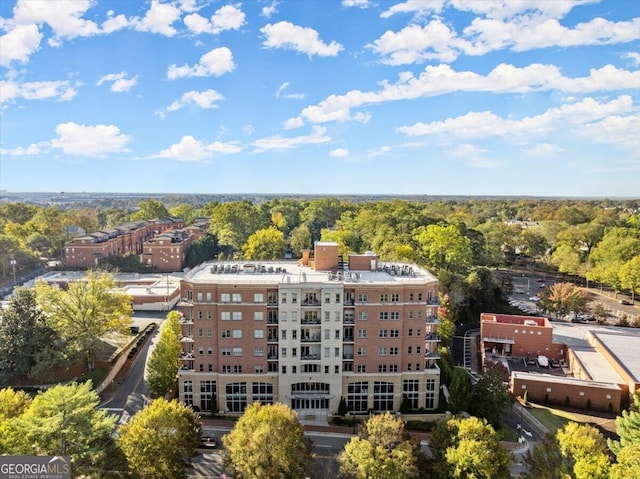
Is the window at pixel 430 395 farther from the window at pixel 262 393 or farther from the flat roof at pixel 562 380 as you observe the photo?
the window at pixel 262 393

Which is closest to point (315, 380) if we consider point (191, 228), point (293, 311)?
point (293, 311)

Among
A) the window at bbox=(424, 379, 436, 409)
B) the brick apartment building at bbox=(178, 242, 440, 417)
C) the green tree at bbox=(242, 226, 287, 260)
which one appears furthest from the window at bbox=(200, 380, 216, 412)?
the green tree at bbox=(242, 226, 287, 260)

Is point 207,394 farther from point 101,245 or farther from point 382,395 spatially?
point 101,245

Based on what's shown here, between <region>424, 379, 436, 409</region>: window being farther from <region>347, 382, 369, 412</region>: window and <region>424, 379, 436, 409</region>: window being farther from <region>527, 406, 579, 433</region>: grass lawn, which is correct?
<region>527, 406, 579, 433</region>: grass lawn

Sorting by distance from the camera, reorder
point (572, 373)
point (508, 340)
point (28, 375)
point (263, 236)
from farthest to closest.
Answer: point (263, 236), point (508, 340), point (572, 373), point (28, 375)

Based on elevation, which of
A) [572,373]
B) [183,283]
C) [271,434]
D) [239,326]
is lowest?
[572,373]

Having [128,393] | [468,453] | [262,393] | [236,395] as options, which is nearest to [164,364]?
[128,393]

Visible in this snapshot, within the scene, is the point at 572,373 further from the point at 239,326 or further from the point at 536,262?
the point at 536,262
